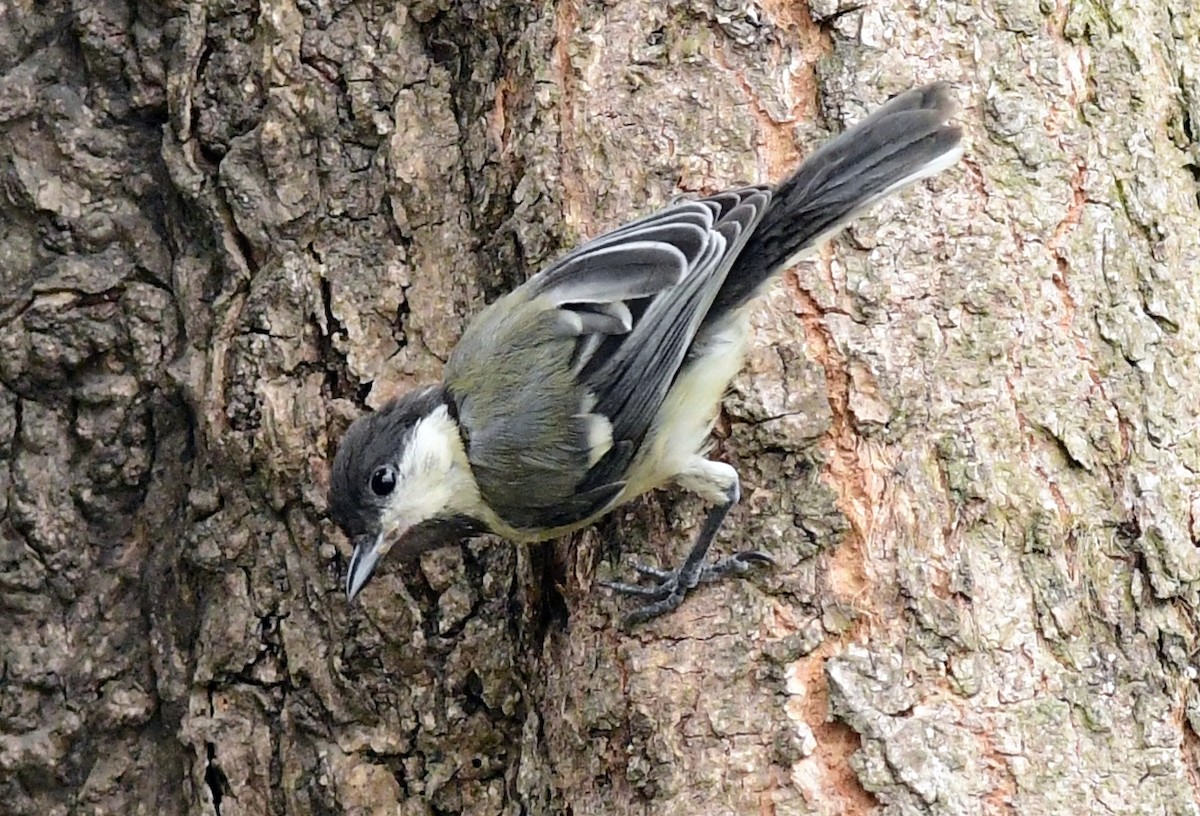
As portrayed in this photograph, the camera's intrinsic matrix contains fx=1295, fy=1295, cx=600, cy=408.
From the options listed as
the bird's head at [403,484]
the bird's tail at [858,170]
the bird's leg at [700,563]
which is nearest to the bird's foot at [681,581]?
the bird's leg at [700,563]

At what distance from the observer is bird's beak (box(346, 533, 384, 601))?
101 inches

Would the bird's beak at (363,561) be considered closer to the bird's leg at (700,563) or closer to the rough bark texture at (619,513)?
the rough bark texture at (619,513)

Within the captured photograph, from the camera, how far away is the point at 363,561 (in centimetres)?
259

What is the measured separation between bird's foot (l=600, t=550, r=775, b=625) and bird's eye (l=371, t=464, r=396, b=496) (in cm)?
53

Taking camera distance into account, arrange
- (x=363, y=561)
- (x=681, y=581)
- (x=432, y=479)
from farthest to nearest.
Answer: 1. (x=432, y=479)
2. (x=363, y=561)
3. (x=681, y=581)

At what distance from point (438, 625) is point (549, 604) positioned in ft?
0.81

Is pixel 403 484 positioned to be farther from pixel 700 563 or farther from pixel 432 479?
pixel 700 563

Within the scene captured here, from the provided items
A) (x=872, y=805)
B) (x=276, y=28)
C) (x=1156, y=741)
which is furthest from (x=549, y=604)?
(x=276, y=28)

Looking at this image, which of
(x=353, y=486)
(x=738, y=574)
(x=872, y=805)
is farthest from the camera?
(x=353, y=486)

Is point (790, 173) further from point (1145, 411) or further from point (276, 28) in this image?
point (276, 28)

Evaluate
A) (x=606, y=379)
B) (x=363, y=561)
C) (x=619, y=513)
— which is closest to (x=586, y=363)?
(x=606, y=379)

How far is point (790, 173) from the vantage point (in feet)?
8.82

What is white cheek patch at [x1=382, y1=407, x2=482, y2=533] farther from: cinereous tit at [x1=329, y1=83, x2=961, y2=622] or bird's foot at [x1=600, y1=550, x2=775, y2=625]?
bird's foot at [x1=600, y1=550, x2=775, y2=625]

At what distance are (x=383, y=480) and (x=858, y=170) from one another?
43.9 inches
